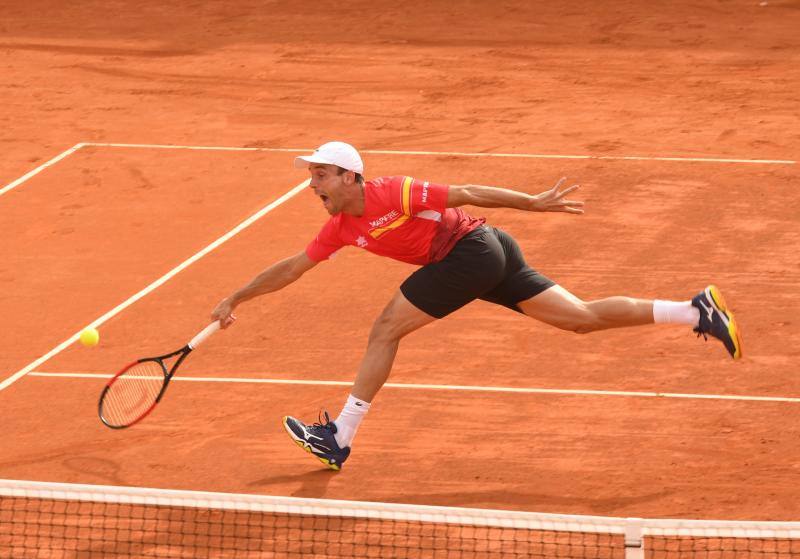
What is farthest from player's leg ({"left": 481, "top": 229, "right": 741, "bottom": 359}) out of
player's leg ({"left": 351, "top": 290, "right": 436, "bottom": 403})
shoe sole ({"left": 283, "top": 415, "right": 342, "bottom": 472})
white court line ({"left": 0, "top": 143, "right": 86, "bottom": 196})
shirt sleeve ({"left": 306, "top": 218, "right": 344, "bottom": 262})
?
white court line ({"left": 0, "top": 143, "right": 86, "bottom": 196})

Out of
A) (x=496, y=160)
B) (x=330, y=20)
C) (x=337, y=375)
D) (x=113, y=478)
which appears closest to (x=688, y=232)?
(x=496, y=160)

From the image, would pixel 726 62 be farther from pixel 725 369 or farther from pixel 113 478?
pixel 113 478

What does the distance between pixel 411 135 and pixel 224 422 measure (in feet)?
24.1

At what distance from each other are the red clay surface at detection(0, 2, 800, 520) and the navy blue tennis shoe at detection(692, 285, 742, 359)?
0.76 m

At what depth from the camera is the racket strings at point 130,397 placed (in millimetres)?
9156

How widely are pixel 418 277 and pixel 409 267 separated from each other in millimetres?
4142

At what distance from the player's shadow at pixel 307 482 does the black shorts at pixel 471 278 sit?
123 centimetres

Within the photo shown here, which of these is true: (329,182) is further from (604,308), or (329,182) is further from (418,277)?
(604,308)

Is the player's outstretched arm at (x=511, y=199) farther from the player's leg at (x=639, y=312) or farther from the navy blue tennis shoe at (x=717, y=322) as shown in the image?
the navy blue tennis shoe at (x=717, y=322)

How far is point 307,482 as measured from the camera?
29.2 ft

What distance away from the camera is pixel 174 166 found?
631 inches

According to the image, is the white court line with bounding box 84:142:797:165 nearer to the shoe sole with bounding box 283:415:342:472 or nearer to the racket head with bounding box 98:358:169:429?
the racket head with bounding box 98:358:169:429

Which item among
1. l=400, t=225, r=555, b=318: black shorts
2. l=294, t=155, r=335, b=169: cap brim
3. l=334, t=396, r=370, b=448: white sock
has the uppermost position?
l=294, t=155, r=335, b=169: cap brim

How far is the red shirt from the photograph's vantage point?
28.0 ft
